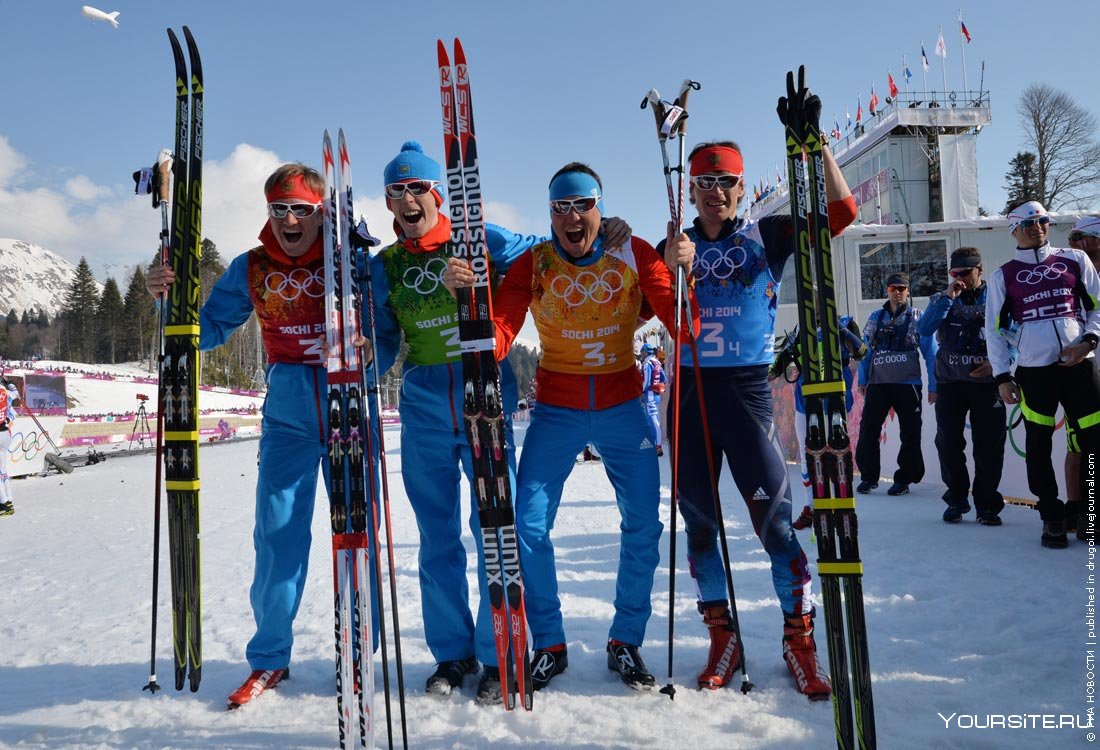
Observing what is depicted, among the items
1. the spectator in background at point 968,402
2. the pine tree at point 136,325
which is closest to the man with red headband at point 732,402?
the spectator in background at point 968,402

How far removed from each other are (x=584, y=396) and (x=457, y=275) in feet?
2.64

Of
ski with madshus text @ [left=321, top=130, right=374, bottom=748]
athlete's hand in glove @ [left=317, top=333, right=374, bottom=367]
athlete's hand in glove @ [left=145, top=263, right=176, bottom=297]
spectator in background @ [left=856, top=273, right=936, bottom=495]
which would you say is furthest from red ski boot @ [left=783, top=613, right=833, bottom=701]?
spectator in background @ [left=856, top=273, right=936, bottom=495]

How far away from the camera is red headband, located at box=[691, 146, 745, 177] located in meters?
3.17

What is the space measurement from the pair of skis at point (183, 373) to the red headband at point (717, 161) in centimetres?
235

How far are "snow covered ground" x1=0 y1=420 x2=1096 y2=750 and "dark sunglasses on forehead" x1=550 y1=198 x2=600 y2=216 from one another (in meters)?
2.15

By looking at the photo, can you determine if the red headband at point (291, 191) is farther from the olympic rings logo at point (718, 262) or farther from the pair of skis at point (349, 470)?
the olympic rings logo at point (718, 262)

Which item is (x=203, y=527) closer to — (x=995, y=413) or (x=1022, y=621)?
(x=1022, y=621)

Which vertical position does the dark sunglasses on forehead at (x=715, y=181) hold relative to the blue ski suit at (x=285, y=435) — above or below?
above

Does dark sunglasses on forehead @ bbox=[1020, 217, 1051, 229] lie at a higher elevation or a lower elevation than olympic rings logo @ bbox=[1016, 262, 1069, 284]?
higher

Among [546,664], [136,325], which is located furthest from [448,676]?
[136,325]

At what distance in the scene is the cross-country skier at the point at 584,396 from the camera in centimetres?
309

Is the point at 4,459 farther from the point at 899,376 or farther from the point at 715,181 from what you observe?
the point at 899,376

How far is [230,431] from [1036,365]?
94.6ft

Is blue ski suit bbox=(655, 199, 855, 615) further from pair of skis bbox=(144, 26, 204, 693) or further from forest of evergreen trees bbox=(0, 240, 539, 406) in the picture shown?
forest of evergreen trees bbox=(0, 240, 539, 406)
